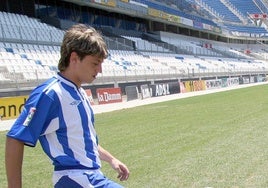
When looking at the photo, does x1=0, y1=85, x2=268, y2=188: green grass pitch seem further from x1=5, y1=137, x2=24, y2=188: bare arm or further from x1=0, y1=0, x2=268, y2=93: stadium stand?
x1=0, y1=0, x2=268, y2=93: stadium stand

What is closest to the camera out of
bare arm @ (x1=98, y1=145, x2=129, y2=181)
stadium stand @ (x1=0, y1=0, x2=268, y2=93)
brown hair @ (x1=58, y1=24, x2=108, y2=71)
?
brown hair @ (x1=58, y1=24, x2=108, y2=71)

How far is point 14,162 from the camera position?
222 centimetres

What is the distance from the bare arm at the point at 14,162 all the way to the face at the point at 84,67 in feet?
1.69

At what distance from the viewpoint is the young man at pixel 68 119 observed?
229cm

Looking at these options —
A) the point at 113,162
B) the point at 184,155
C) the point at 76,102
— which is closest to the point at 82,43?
the point at 76,102

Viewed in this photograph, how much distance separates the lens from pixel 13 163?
222 centimetres

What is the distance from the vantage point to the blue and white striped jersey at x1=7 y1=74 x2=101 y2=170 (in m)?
2.29

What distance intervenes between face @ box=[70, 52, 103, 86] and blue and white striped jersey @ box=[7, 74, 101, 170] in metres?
0.06

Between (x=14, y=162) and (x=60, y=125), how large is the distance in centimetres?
33

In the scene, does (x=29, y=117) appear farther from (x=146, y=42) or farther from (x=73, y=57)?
(x=146, y=42)

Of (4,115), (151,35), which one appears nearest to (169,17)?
(151,35)

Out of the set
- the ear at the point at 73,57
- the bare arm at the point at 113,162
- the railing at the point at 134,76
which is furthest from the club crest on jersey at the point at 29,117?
the railing at the point at 134,76

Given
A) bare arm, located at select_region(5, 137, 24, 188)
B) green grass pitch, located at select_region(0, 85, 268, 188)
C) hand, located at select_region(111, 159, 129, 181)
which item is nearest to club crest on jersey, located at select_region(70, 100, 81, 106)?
bare arm, located at select_region(5, 137, 24, 188)

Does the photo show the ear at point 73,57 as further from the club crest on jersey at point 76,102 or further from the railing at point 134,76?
the railing at point 134,76
